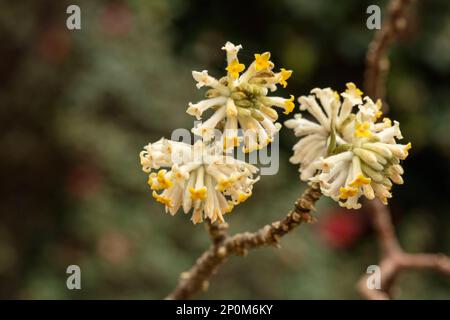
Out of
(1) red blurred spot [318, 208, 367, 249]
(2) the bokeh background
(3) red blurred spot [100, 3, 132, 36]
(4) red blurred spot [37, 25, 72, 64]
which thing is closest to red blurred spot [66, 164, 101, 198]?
(2) the bokeh background

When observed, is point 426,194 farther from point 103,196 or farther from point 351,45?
point 103,196

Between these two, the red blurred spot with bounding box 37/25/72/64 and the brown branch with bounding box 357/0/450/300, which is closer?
the brown branch with bounding box 357/0/450/300

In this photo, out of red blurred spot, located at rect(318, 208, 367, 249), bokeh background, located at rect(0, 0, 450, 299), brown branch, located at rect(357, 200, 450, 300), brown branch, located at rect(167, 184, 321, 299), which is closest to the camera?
brown branch, located at rect(167, 184, 321, 299)

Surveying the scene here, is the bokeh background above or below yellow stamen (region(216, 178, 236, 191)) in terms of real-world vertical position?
above

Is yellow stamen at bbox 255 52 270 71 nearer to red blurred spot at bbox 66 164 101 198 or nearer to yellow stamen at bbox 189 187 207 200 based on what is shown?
yellow stamen at bbox 189 187 207 200

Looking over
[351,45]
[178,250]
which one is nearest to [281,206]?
[178,250]

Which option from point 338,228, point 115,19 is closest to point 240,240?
point 338,228

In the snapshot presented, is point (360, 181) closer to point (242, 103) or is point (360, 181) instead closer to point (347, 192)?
point (347, 192)

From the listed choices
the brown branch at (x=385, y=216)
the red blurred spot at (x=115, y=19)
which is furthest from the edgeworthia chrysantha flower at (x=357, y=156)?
the red blurred spot at (x=115, y=19)
